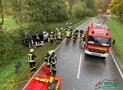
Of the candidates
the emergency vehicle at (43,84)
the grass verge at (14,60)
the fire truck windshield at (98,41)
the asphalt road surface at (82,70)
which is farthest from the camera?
the fire truck windshield at (98,41)

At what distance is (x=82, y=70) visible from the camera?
31.7ft

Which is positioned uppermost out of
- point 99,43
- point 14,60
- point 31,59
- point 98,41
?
point 98,41

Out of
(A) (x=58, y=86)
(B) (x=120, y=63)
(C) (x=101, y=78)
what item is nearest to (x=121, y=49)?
(B) (x=120, y=63)

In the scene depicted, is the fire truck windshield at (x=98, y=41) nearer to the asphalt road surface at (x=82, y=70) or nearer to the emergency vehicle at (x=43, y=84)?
the asphalt road surface at (x=82, y=70)

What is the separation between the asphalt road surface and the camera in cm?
807

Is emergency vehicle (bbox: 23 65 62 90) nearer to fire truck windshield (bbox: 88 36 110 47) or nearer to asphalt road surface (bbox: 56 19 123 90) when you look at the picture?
asphalt road surface (bbox: 56 19 123 90)

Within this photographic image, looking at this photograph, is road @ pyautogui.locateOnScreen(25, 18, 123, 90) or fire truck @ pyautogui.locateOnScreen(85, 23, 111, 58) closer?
road @ pyautogui.locateOnScreen(25, 18, 123, 90)

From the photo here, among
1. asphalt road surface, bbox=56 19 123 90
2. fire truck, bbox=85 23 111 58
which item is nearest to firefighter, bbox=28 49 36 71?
asphalt road surface, bbox=56 19 123 90

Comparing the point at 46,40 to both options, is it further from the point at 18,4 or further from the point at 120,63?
the point at 120,63

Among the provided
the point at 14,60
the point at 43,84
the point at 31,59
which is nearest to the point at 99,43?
the point at 31,59

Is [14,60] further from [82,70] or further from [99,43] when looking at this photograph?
[99,43]

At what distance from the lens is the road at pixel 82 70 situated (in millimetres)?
8074

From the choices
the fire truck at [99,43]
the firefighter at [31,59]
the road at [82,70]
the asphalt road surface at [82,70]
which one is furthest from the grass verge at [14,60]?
the fire truck at [99,43]

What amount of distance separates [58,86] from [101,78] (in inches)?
133
